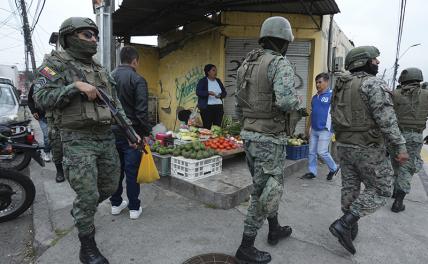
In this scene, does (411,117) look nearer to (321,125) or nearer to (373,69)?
(321,125)

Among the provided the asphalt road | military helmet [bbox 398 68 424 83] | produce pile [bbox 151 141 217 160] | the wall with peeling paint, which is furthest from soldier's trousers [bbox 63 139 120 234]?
the wall with peeling paint

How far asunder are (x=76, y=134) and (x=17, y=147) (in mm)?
2331

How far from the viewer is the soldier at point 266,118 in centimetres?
259

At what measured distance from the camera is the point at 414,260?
9.75 ft

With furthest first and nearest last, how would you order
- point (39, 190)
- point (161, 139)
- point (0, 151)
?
1. point (161, 139)
2. point (39, 190)
3. point (0, 151)

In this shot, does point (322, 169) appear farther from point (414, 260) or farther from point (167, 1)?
point (167, 1)

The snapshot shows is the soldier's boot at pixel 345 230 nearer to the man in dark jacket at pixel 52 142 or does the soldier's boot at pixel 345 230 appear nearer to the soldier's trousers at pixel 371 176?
the soldier's trousers at pixel 371 176

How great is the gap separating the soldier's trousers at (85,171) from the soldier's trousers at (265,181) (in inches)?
54.6

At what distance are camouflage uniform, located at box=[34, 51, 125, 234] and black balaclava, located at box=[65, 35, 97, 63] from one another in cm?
4

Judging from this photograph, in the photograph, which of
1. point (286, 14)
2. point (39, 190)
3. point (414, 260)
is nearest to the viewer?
point (414, 260)

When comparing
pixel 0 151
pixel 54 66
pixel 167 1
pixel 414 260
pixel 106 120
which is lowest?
pixel 414 260

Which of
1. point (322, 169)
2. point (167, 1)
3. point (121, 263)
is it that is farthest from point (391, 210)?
point (167, 1)

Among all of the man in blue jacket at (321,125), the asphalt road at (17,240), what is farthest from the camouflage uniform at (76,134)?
the man in blue jacket at (321,125)

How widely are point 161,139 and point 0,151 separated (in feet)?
8.23
